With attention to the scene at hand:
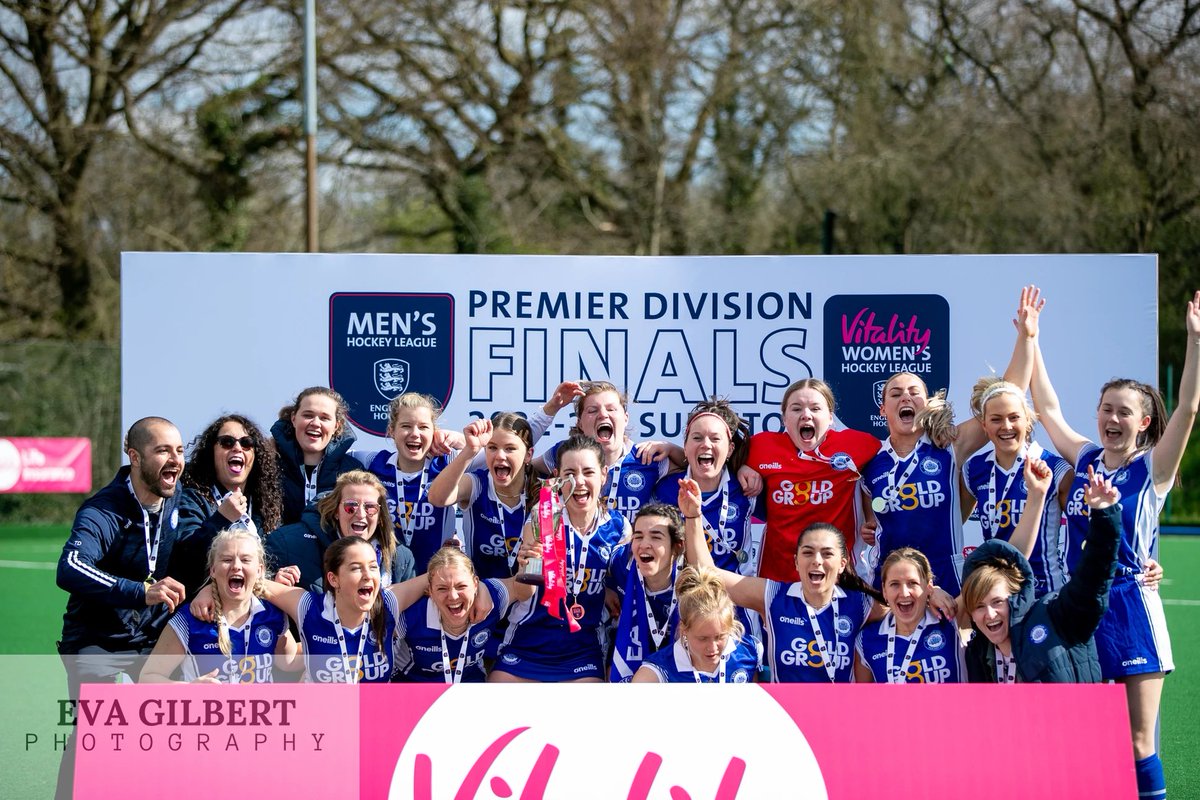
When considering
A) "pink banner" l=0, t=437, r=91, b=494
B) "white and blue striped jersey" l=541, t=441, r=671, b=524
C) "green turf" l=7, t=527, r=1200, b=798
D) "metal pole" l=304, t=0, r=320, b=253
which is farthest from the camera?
"pink banner" l=0, t=437, r=91, b=494

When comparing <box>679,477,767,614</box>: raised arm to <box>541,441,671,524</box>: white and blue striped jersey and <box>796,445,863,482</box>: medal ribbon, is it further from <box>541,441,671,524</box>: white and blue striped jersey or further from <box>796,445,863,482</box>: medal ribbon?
<box>796,445,863,482</box>: medal ribbon

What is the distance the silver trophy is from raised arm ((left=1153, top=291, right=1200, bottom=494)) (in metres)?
2.41

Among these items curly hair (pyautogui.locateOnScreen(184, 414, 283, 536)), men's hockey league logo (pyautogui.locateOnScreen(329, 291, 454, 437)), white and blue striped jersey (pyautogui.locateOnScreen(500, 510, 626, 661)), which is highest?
men's hockey league logo (pyautogui.locateOnScreen(329, 291, 454, 437))

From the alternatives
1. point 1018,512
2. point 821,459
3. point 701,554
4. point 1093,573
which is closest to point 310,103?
point 821,459

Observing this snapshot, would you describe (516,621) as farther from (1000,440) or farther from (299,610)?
(1000,440)

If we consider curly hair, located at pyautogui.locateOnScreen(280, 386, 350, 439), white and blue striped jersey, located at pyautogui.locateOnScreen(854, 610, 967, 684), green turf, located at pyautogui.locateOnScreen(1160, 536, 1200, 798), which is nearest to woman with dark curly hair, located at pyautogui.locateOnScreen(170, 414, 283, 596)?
curly hair, located at pyautogui.locateOnScreen(280, 386, 350, 439)

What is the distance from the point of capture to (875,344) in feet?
20.1

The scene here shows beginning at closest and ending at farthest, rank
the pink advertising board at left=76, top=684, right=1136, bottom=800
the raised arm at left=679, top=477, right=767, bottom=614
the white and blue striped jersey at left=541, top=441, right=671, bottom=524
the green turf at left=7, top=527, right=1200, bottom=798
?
the pink advertising board at left=76, top=684, right=1136, bottom=800 → the raised arm at left=679, top=477, right=767, bottom=614 → the white and blue striped jersey at left=541, top=441, right=671, bottom=524 → the green turf at left=7, top=527, right=1200, bottom=798

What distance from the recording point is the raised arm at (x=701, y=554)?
4.81 metres

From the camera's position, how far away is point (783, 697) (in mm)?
4180

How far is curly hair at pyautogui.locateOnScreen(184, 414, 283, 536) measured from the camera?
215 inches

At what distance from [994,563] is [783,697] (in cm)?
109

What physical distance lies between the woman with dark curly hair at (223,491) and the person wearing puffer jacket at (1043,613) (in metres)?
2.98

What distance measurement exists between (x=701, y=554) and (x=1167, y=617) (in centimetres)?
643
